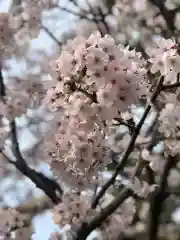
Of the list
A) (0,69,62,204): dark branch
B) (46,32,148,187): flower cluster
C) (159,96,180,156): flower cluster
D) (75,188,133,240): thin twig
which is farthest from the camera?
(0,69,62,204): dark branch

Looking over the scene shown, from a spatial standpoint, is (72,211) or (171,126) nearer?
(171,126)

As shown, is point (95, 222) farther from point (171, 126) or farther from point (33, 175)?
point (171, 126)

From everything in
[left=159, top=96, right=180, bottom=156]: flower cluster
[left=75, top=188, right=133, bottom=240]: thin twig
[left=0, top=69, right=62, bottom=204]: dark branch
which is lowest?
[left=75, top=188, right=133, bottom=240]: thin twig

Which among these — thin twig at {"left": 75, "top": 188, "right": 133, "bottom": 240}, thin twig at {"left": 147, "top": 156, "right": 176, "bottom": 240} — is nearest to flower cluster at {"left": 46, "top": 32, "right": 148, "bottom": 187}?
thin twig at {"left": 75, "top": 188, "right": 133, "bottom": 240}

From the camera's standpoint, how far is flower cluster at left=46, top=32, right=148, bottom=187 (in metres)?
1.00

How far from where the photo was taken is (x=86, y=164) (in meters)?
1.21

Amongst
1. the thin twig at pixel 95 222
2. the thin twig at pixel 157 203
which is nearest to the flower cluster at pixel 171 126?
the thin twig at pixel 95 222

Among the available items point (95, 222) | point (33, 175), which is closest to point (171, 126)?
point (95, 222)

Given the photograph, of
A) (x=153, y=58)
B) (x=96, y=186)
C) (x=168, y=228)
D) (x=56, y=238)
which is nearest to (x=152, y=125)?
(x=96, y=186)

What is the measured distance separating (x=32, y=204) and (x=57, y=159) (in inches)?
59.0

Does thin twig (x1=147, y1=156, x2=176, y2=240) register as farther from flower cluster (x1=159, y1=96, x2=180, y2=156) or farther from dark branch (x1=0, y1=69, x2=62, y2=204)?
flower cluster (x1=159, y1=96, x2=180, y2=156)

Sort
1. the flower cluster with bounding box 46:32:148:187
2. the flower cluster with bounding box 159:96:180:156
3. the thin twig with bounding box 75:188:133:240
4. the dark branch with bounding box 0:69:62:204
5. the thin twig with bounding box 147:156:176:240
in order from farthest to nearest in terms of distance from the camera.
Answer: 1. the thin twig with bounding box 147:156:176:240
2. the dark branch with bounding box 0:69:62:204
3. the thin twig with bounding box 75:188:133:240
4. the flower cluster with bounding box 159:96:180:156
5. the flower cluster with bounding box 46:32:148:187

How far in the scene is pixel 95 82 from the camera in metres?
1.02

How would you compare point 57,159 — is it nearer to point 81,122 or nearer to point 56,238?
point 81,122
